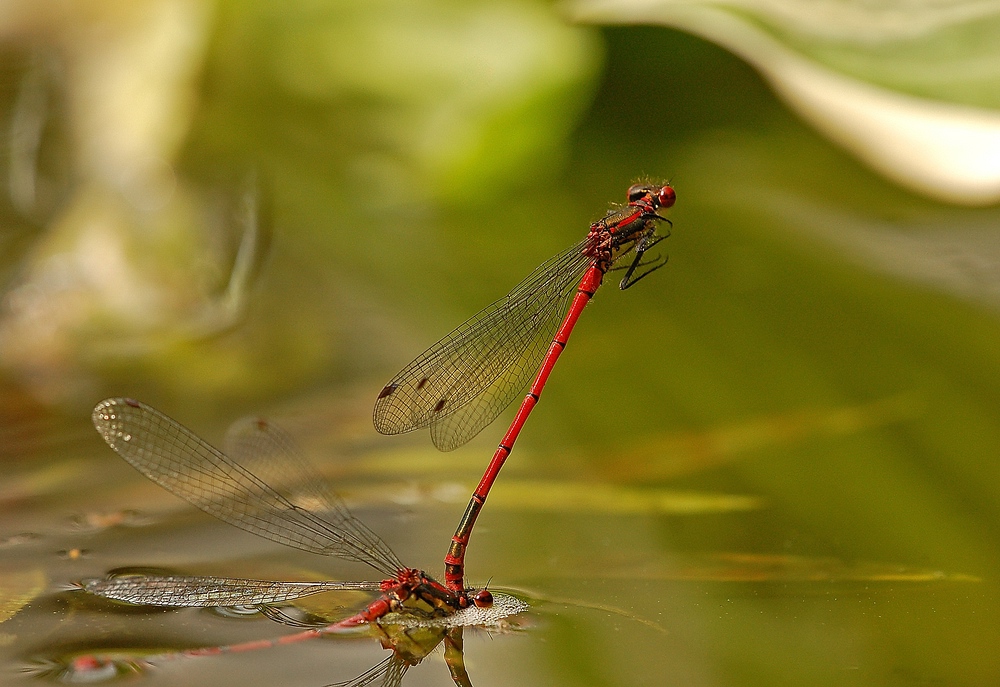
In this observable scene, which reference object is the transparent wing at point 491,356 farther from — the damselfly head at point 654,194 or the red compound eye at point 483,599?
the red compound eye at point 483,599

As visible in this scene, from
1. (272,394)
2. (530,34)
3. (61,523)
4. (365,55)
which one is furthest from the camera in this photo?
(365,55)

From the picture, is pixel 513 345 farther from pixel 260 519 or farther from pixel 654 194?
pixel 260 519

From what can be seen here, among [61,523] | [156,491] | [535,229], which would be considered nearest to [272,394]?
[156,491]

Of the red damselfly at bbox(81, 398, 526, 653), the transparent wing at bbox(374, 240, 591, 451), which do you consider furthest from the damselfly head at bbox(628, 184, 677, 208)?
the red damselfly at bbox(81, 398, 526, 653)

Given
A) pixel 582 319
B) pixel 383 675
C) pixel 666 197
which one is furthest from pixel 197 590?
pixel 582 319

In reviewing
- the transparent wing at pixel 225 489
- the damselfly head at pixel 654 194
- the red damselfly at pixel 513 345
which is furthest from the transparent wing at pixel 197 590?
the damselfly head at pixel 654 194

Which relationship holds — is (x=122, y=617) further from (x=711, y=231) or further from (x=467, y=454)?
(x=711, y=231)

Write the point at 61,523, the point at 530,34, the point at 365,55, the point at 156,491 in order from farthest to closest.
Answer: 1. the point at 365,55
2. the point at 530,34
3. the point at 156,491
4. the point at 61,523
